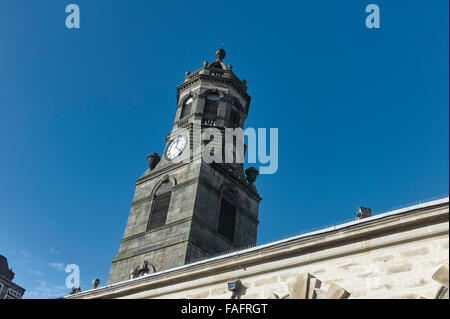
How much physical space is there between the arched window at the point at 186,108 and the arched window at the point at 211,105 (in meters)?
1.32

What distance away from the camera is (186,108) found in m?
32.6

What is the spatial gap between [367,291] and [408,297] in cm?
94

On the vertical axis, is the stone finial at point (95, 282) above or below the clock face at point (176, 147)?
below

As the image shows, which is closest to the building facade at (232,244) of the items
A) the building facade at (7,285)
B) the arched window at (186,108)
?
the arched window at (186,108)

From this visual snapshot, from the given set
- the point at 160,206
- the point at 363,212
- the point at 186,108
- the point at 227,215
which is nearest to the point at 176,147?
the point at 186,108

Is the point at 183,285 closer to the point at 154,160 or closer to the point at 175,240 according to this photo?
the point at 175,240

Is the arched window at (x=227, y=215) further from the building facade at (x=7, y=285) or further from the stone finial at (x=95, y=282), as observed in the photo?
the building facade at (x=7, y=285)

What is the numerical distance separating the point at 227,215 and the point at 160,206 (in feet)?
13.2

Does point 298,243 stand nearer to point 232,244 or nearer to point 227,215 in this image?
point 232,244

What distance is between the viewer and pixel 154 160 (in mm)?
30844

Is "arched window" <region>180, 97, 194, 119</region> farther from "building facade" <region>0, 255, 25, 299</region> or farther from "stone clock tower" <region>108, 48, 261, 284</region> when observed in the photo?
"building facade" <region>0, 255, 25, 299</region>

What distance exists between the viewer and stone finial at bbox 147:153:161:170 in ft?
101

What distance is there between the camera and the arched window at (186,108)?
32247mm
